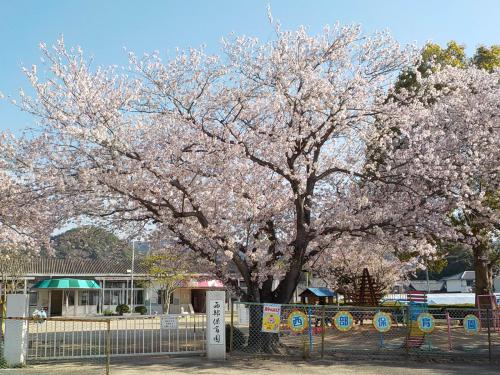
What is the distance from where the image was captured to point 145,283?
146 ft

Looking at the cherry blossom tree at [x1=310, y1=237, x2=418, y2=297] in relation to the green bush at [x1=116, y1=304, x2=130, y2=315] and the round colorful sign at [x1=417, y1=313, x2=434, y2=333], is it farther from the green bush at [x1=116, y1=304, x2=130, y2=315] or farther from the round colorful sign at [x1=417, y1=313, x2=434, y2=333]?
the green bush at [x1=116, y1=304, x2=130, y2=315]

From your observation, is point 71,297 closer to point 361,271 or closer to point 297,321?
point 361,271

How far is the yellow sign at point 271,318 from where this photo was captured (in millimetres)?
14086

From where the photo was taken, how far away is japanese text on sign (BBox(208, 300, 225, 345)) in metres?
13.9

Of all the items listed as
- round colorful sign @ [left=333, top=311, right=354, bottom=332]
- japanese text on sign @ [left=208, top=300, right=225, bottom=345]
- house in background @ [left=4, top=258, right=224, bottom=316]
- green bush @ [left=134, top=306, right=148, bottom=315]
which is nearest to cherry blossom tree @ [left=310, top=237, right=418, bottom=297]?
house in background @ [left=4, top=258, right=224, bottom=316]

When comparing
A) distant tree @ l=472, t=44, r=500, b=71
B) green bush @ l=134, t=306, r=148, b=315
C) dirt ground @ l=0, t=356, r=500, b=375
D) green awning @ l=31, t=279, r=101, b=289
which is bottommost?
green bush @ l=134, t=306, r=148, b=315

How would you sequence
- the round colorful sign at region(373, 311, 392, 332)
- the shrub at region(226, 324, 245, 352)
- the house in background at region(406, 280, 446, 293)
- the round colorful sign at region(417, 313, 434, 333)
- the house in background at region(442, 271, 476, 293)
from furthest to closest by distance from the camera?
the house in background at region(442, 271, 476, 293), the house in background at region(406, 280, 446, 293), the shrub at region(226, 324, 245, 352), the round colorful sign at region(417, 313, 434, 333), the round colorful sign at region(373, 311, 392, 332)

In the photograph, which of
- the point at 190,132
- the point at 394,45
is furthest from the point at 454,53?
the point at 190,132

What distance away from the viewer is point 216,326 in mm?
13875

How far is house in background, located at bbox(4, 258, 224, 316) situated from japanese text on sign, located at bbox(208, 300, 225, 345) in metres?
25.7

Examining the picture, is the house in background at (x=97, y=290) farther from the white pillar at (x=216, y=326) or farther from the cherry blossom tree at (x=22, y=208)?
the white pillar at (x=216, y=326)

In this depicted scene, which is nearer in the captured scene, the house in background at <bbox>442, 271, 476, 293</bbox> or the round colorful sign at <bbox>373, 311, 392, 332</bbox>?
the round colorful sign at <bbox>373, 311, 392, 332</bbox>

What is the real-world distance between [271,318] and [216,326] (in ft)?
4.93

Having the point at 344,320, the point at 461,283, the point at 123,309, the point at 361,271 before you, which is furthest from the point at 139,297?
the point at 461,283
